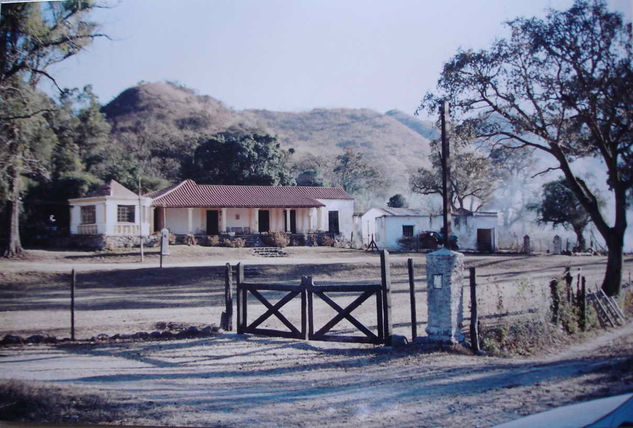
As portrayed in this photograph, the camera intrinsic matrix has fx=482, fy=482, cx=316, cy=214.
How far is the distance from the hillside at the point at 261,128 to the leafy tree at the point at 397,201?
12 centimetres

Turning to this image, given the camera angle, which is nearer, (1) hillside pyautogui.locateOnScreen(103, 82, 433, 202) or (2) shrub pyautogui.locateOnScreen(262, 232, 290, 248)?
(1) hillside pyautogui.locateOnScreen(103, 82, 433, 202)

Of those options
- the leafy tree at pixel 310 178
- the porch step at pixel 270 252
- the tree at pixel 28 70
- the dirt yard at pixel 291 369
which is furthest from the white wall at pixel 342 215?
the tree at pixel 28 70

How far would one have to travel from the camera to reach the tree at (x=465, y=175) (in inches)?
220

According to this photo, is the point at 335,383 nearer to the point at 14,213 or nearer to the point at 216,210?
the point at 216,210

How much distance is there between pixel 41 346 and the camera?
222 inches

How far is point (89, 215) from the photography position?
266 inches

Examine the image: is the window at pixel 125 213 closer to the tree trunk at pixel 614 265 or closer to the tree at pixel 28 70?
the tree at pixel 28 70

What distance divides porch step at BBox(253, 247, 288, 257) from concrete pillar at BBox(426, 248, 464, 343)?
10.9 ft

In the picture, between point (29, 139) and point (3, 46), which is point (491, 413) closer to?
point (29, 139)

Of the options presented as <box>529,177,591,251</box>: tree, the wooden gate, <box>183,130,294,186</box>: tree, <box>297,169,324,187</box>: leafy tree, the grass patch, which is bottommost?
the grass patch

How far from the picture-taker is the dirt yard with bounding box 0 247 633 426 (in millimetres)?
3449

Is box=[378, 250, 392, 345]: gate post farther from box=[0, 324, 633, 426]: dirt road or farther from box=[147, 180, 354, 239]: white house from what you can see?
box=[147, 180, 354, 239]: white house

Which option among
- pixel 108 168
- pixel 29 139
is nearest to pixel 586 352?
pixel 108 168

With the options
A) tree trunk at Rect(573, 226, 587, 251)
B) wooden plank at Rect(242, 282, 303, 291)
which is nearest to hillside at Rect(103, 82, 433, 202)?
tree trunk at Rect(573, 226, 587, 251)
